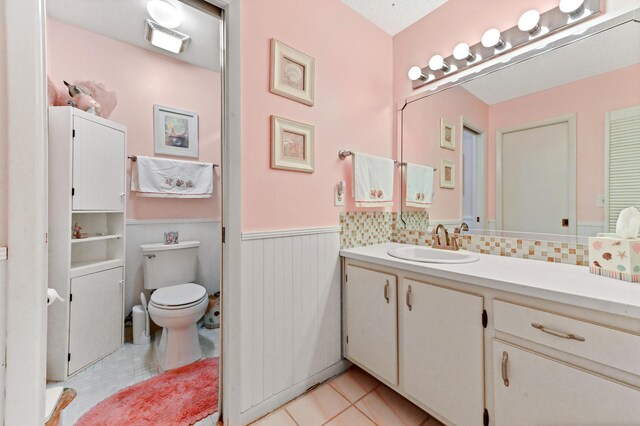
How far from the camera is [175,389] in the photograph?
1.53 meters

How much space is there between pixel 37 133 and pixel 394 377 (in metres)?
1.79

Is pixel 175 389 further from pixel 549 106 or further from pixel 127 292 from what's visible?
pixel 549 106

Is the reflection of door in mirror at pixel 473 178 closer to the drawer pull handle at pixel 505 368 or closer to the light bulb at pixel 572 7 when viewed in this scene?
the light bulb at pixel 572 7

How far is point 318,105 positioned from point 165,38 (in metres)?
1.56

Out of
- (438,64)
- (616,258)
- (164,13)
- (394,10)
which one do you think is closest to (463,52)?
(438,64)

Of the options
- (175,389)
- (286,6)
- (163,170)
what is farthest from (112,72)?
(175,389)

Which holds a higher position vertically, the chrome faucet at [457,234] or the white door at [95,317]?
the chrome faucet at [457,234]

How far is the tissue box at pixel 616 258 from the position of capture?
939 mm

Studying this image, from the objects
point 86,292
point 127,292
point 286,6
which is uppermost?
point 286,6

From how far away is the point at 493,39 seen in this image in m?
1.45

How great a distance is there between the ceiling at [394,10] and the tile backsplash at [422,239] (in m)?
1.45

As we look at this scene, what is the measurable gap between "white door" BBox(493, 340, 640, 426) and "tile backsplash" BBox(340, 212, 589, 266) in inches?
25.0

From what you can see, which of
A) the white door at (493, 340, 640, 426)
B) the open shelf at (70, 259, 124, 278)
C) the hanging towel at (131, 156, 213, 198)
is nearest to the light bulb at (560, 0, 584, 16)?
the white door at (493, 340, 640, 426)

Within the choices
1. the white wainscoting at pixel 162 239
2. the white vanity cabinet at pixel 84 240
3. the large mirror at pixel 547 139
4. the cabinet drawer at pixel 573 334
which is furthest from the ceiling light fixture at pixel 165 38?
the cabinet drawer at pixel 573 334
